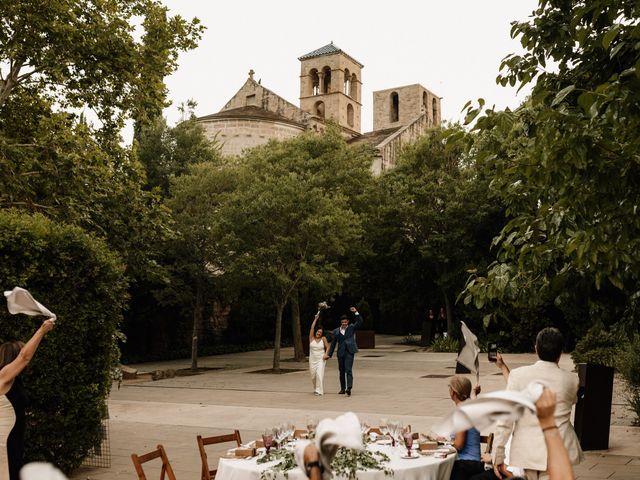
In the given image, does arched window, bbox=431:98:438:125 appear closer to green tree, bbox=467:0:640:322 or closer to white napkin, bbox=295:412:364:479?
green tree, bbox=467:0:640:322

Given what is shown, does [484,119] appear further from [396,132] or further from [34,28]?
[396,132]

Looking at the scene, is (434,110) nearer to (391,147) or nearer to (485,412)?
(391,147)

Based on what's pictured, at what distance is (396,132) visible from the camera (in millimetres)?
51500

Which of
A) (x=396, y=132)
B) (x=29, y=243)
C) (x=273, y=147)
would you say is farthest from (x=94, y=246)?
(x=396, y=132)

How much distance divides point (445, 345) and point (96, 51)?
22036mm

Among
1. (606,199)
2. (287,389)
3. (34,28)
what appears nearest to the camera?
(606,199)

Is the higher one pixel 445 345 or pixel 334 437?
pixel 334 437

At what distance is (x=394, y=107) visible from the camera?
65500 mm

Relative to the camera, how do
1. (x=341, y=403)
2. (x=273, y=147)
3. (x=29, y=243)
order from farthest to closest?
(x=273, y=147), (x=341, y=403), (x=29, y=243)

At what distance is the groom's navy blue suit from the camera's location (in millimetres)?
17234

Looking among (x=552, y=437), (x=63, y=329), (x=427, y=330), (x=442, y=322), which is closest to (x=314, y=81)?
(x=442, y=322)

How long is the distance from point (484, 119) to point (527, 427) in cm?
254

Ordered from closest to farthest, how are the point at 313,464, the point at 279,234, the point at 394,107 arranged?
the point at 313,464 < the point at 279,234 < the point at 394,107

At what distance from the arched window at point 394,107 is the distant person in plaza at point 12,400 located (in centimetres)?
6041
